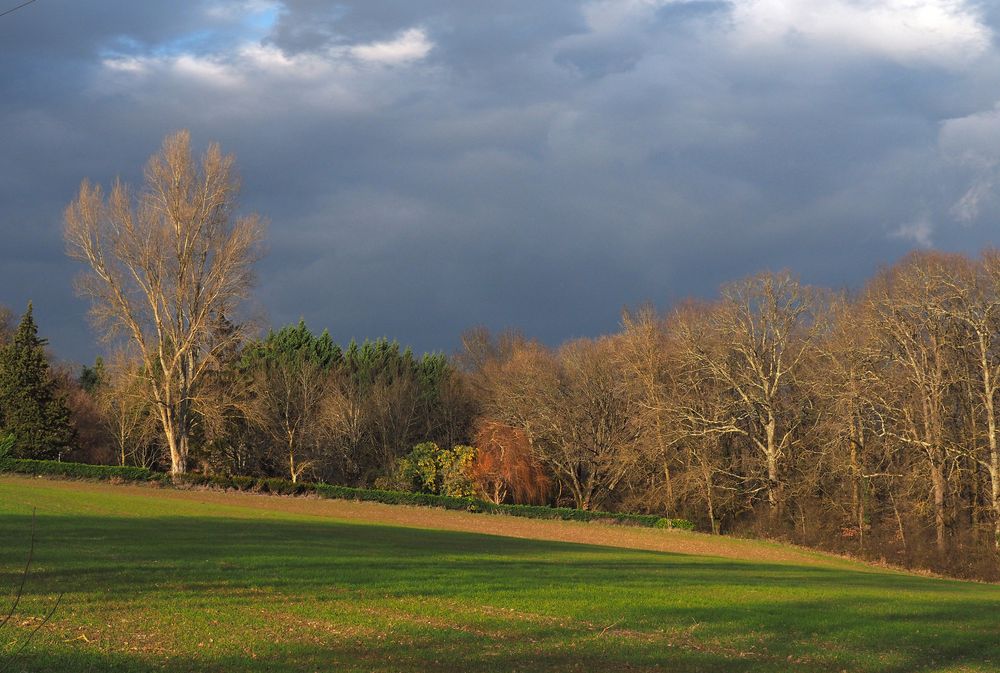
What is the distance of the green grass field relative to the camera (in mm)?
12250

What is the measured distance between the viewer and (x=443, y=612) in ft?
52.1

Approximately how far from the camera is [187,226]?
57.7 metres

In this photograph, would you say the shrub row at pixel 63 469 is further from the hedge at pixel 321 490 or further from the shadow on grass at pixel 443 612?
the shadow on grass at pixel 443 612

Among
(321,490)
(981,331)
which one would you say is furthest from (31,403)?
(981,331)

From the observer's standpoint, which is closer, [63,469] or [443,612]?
[443,612]

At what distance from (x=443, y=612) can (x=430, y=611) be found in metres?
0.25

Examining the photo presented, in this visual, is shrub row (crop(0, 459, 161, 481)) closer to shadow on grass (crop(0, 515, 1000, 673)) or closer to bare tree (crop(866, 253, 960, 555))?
shadow on grass (crop(0, 515, 1000, 673))

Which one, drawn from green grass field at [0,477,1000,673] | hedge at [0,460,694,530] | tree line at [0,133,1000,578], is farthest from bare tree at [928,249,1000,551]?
green grass field at [0,477,1000,673]

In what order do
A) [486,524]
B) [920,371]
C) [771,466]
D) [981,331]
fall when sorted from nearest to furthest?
[981,331] < [486,524] < [920,371] < [771,466]

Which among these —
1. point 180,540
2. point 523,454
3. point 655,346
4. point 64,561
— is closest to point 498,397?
point 523,454

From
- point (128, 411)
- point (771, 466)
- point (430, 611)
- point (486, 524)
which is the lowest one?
point (486, 524)

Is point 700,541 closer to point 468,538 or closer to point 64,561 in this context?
point 468,538

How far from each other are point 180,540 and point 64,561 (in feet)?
20.0

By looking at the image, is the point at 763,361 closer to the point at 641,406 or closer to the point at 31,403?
the point at 641,406
